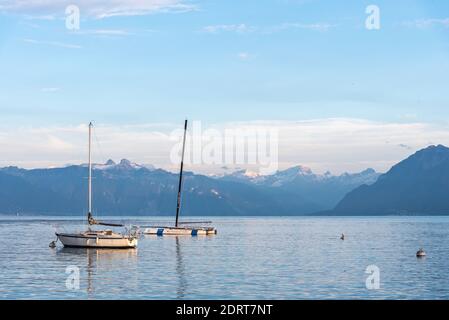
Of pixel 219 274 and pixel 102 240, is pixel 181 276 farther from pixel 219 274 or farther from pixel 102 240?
pixel 102 240

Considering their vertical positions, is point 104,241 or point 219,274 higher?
point 104,241

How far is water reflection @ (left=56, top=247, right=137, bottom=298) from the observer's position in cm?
7469

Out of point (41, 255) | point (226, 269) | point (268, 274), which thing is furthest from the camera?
point (41, 255)

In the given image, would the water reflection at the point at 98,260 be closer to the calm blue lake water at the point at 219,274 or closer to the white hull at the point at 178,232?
the calm blue lake water at the point at 219,274

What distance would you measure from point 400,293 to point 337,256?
144 feet

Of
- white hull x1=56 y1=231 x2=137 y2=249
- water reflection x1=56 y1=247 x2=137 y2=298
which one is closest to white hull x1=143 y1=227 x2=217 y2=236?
water reflection x1=56 y1=247 x2=137 y2=298

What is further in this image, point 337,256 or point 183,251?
point 183,251

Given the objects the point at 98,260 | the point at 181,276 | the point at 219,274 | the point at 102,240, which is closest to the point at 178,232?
the point at 102,240

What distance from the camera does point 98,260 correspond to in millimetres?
92812

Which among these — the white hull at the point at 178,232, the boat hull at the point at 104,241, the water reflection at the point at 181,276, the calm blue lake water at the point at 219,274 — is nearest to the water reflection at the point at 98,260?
the calm blue lake water at the point at 219,274
